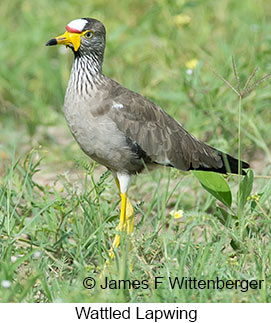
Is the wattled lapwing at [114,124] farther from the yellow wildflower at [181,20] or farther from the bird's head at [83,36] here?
the yellow wildflower at [181,20]

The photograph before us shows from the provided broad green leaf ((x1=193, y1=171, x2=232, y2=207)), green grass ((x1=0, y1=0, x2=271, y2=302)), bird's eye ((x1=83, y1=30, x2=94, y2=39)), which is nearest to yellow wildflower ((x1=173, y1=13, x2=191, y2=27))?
green grass ((x1=0, y1=0, x2=271, y2=302))

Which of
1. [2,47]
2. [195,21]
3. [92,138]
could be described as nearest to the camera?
[92,138]

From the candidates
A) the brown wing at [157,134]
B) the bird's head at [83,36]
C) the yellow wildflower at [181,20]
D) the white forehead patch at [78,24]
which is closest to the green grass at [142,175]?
the yellow wildflower at [181,20]

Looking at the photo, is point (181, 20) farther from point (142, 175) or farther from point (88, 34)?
point (88, 34)

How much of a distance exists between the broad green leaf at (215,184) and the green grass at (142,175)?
0.15 feet

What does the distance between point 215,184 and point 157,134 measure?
63cm

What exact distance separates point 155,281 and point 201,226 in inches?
40.4

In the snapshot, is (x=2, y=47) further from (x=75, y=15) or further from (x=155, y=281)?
(x=155, y=281)

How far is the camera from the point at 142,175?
5527 mm

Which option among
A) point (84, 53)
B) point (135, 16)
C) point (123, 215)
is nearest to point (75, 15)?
point (135, 16)

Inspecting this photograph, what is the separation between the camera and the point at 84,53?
4699mm

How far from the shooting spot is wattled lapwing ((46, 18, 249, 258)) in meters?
4.48

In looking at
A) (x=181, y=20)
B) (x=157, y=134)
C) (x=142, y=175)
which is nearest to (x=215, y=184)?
(x=157, y=134)

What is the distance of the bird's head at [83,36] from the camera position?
4598 mm
